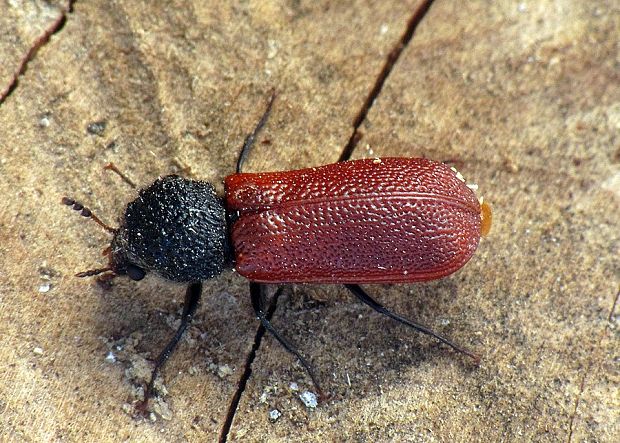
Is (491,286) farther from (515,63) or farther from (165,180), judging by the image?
(165,180)

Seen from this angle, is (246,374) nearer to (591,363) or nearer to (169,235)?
(169,235)

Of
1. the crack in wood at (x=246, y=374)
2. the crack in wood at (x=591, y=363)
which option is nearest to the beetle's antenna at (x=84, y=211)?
the crack in wood at (x=246, y=374)

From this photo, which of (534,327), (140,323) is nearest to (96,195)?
(140,323)

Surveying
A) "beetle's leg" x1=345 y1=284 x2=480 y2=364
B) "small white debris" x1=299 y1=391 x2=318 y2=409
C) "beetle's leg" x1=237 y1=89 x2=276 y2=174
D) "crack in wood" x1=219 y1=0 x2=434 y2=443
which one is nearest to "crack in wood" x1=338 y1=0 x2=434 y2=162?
"crack in wood" x1=219 y1=0 x2=434 y2=443

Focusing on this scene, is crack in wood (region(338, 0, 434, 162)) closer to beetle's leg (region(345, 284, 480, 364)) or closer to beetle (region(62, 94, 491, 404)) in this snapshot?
beetle (region(62, 94, 491, 404))

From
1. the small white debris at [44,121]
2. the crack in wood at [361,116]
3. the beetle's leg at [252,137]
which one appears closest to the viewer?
the crack in wood at [361,116]

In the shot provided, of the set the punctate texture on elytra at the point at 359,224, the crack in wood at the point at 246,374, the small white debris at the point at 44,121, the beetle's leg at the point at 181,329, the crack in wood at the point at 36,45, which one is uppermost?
the crack in wood at the point at 36,45

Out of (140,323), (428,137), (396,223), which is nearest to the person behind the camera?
(396,223)

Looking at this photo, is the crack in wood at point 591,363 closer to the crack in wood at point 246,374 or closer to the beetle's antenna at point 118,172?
the crack in wood at point 246,374
